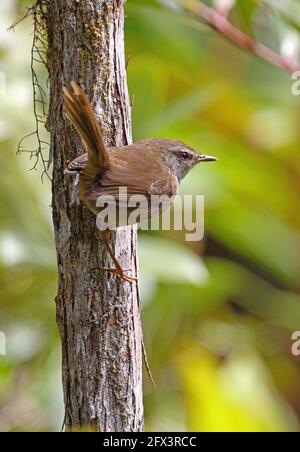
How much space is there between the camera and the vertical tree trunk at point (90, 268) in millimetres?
2715

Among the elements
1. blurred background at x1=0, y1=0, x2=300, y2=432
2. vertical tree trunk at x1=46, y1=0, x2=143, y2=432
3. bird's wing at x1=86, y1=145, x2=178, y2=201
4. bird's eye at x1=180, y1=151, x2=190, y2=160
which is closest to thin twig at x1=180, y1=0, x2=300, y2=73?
blurred background at x1=0, y1=0, x2=300, y2=432

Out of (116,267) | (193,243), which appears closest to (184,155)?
(116,267)

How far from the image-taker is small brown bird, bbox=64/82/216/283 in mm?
2670

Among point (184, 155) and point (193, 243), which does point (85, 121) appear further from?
point (193, 243)

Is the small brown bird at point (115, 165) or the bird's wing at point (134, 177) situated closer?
the small brown bird at point (115, 165)

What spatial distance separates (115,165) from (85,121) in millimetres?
389

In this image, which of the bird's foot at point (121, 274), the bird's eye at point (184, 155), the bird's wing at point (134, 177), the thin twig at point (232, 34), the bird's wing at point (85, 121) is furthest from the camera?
the thin twig at point (232, 34)

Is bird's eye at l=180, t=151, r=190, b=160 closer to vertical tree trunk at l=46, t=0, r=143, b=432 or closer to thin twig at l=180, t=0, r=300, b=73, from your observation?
thin twig at l=180, t=0, r=300, b=73

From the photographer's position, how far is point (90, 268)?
2.74 m

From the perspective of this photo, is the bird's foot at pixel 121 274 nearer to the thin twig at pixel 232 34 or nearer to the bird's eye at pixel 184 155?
the bird's eye at pixel 184 155

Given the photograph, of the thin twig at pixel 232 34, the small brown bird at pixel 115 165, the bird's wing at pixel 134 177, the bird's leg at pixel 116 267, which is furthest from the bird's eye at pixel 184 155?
the bird's leg at pixel 116 267

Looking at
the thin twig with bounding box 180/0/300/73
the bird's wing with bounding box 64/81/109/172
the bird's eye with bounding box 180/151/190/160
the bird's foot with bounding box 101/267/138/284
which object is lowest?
the bird's foot with bounding box 101/267/138/284

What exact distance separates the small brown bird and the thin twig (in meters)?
0.58

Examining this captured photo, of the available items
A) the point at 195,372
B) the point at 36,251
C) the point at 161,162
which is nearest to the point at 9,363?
the point at 36,251
